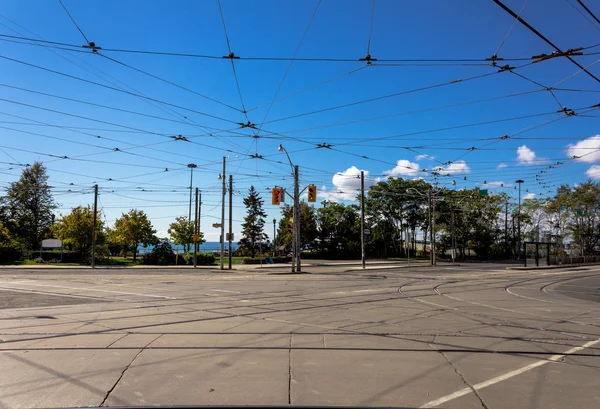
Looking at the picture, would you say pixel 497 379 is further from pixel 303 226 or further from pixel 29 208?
pixel 29 208

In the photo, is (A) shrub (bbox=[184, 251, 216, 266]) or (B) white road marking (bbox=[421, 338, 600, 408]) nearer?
(B) white road marking (bbox=[421, 338, 600, 408])

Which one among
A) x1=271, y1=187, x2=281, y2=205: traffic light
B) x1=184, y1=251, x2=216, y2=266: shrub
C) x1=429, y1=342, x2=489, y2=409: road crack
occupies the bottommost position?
x1=184, y1=251, x2=216, y2=266: shrub

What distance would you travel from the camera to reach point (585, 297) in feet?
53.5

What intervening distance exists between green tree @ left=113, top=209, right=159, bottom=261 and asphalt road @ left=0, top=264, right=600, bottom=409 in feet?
134

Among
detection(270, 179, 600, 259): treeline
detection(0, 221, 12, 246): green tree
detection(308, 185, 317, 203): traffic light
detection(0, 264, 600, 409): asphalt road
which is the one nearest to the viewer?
detection(0, 264, 600, 409): asphalt road

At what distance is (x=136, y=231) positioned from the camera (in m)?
51.8

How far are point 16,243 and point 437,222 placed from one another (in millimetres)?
67426

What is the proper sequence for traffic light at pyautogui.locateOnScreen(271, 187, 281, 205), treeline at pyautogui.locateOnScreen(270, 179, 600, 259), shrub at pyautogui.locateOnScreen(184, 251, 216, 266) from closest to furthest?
traffic light at pyautogui.locateOnScreen(271, 187, 281, 205) < shrub at pyautogui.locateOnScreen(184, 251, 216, 266) < treeline at pyautogui.locateOnScreen(270, 179, 600, 259)

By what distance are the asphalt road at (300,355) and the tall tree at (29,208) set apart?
218ft

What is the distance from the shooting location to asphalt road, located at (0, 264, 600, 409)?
4812mm

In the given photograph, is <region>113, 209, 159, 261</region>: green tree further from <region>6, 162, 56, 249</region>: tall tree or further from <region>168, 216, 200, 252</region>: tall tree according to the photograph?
<region>6, 162, 56, 249</region>: tall tree

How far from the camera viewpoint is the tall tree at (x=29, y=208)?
6775 cm

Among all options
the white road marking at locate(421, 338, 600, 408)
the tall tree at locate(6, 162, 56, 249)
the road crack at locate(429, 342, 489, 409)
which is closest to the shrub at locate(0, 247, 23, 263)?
the tall tree at locate(6, 162, 56, 249)

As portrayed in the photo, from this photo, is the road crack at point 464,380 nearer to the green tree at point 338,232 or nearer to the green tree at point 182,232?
the green tree at point 182,232
